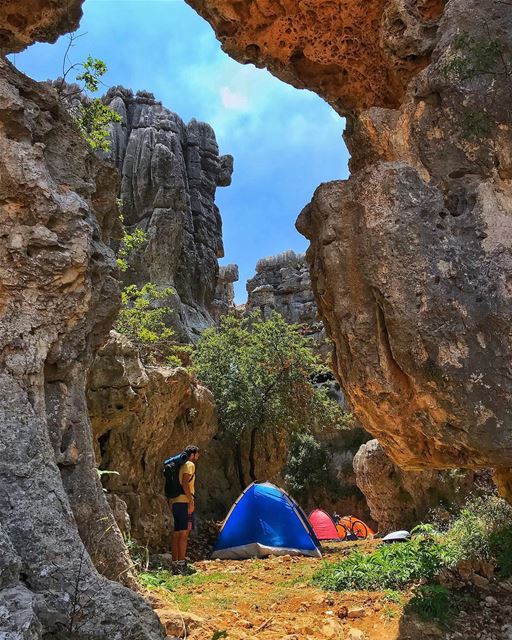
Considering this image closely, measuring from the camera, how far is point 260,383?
1511cm

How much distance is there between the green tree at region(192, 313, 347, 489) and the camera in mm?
14766

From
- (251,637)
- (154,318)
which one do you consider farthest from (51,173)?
(154,318)

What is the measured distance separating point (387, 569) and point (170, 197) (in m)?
23.7

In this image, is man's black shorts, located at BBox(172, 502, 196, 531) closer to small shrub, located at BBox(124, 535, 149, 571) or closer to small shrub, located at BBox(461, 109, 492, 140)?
small shrub, located at BBox(124, 535, 149, 571)

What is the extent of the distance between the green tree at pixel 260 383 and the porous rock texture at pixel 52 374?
10.1 meters

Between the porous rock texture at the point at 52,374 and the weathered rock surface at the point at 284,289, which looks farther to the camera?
the weathered rock surface at the point at 284,289

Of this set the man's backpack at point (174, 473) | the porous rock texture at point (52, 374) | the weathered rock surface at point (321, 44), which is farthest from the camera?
the man's backpack at point (174, 473)

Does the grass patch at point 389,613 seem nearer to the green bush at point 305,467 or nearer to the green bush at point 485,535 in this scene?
the green bush at point 485,535

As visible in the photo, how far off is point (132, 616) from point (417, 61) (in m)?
6.85

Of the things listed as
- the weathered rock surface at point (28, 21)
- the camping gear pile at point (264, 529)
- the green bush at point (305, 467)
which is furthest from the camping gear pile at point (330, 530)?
the weathered rock surface at point (28, 21)

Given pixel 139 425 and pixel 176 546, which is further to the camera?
pixel 139 425

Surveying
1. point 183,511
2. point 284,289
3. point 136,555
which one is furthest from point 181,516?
point 284,289

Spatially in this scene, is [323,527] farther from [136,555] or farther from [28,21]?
[28,21]

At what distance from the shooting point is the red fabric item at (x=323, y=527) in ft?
50.8
